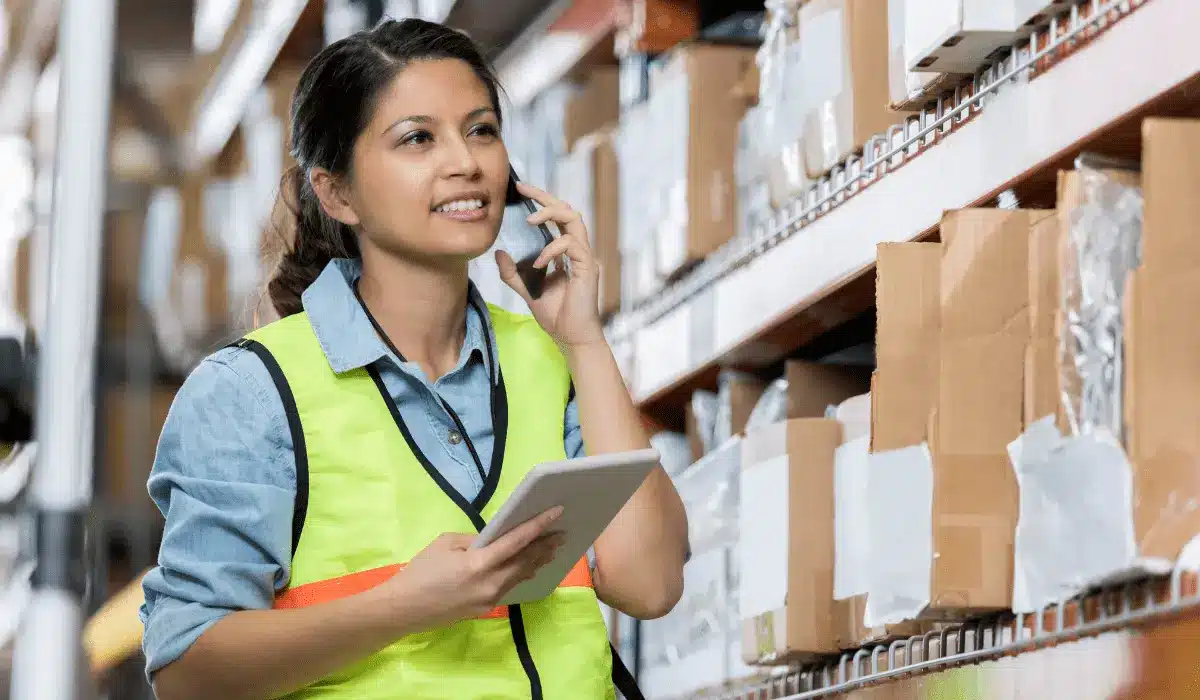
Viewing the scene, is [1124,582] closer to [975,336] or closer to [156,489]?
[975,336]

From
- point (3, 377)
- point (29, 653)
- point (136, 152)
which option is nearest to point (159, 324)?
point (136, 152)

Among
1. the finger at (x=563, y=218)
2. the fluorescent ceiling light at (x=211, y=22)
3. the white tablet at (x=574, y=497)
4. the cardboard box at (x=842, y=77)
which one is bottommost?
the white tablet at (x=574, y=497)

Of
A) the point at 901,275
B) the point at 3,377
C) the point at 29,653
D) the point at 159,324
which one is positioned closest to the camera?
the point at 901,275

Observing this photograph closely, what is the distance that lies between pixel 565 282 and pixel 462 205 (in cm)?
17

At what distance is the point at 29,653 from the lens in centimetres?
319

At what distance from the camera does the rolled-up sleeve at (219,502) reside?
142 cm

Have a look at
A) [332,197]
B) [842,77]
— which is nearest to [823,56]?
[842,77]

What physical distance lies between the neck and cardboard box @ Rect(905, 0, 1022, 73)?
0.44 metres

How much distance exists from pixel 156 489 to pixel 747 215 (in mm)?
982

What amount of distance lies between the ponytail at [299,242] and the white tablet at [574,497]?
44 centimetres

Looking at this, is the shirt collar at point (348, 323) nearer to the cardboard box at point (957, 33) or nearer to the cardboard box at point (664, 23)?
the cardboard box at point (957, 33)

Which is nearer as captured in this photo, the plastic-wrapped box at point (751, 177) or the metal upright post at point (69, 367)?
the plastic-wrapped box at point (751, 177)

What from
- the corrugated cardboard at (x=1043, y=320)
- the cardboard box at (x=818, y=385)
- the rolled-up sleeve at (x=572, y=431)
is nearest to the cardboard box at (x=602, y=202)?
the cardboard box at (x=818, y=385)

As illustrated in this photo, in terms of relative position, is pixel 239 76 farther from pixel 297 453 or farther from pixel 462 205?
pixel 297 453
